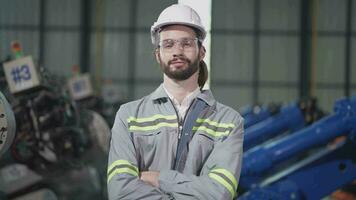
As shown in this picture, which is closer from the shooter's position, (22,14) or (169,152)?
(169,152)

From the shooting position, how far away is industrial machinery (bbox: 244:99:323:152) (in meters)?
7.12

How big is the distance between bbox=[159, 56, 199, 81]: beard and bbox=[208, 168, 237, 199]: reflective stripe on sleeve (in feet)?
1.25

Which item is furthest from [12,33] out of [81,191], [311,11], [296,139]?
[296,139]

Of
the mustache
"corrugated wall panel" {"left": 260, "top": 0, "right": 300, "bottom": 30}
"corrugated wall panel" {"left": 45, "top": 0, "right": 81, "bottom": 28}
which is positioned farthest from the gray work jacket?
"corrugated wall panel" {"left": 45, "top": 0, "right": 81, "bottom": 28}

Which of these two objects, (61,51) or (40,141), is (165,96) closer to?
(40,141)

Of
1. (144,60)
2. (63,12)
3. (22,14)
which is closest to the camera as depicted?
(22,14)

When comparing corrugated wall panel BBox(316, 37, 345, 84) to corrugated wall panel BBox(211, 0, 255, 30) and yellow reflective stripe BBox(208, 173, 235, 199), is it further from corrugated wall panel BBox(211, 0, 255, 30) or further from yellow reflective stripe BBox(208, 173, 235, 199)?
yellow reflective stripe BBox(208, 173, 235, 199)

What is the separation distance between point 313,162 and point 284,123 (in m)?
2.12

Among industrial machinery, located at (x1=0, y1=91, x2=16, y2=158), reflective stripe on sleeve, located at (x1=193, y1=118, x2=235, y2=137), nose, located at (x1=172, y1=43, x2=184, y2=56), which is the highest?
nose, located at (x1=172, y1=43, x2=184, y2=56)

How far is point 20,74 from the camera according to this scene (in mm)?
6379

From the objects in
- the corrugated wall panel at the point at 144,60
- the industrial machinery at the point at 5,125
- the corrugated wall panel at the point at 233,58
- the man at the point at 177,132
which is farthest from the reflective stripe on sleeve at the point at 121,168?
the corrugated wall panel at the point at 144,60

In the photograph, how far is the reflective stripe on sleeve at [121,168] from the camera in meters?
2.61

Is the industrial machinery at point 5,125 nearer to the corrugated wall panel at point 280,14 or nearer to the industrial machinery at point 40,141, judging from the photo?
the industrial machinery at point 40,141

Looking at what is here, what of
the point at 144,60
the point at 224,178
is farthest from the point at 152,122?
the point at 144,60
